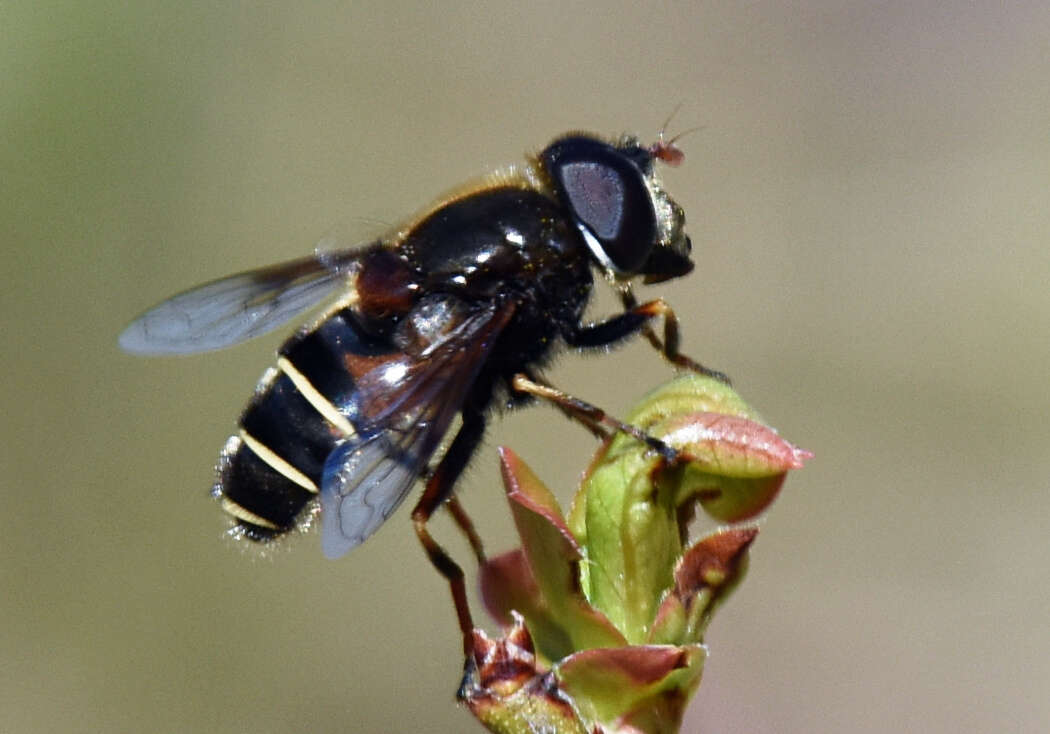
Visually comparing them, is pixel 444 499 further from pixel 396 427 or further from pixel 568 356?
pixel 568 356

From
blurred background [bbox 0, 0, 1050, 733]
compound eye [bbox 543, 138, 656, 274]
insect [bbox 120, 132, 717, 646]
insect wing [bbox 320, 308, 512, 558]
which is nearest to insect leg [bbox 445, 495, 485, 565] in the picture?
insect [bbox 120, 132, 717, 646]

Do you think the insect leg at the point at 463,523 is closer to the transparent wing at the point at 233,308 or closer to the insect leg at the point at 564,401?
the insect leg at the point at 564,401

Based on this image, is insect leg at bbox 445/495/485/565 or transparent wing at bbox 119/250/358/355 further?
transparent wing at bbox 119/250/358/355

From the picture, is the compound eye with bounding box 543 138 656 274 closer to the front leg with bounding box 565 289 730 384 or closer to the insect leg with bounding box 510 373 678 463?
the front leg with bounding box 565 289 730 384

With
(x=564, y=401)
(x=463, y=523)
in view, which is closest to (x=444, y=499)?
(x=463, y=523)

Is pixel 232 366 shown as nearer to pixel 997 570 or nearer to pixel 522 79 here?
pixel 522 79

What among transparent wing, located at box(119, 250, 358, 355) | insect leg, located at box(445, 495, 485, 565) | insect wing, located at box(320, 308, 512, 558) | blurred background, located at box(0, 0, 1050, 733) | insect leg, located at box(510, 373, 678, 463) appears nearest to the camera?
insect wing, located at box(320, 308, 512, 558)

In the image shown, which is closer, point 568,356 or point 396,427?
point 396,427
